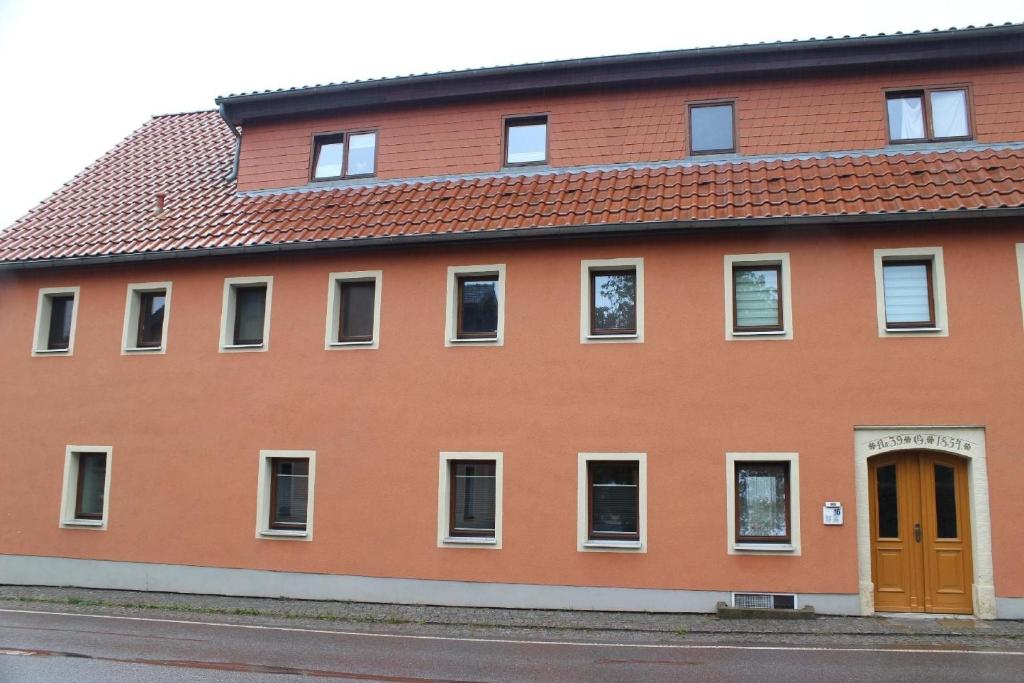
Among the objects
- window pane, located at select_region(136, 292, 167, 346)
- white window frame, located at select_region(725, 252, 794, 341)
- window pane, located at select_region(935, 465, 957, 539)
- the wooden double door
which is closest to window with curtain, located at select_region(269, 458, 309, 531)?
window pane, located at select_region(136, 292, 167, 346)

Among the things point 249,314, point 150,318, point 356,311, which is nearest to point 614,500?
point 356,311

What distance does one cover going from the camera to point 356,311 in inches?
559

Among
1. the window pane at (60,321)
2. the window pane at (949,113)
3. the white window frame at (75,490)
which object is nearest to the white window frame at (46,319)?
the window pane at (60,321)

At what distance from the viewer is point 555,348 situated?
13023 mm

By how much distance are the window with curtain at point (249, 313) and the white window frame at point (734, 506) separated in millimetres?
8163

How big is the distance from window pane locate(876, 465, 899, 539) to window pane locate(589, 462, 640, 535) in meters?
3.42

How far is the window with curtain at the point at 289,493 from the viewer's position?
13.9 meters

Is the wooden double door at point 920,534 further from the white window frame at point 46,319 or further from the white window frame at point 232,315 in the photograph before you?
the white window frame at point 46,319

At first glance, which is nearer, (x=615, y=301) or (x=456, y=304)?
(x=615, y=301)

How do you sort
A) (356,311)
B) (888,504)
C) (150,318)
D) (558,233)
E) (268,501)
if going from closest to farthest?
(888,504) → (558,233) → (268,501) → (356,311) → (150,318)

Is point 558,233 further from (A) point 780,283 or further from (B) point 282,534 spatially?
(B) point 282,534

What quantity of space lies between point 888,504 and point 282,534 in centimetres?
925

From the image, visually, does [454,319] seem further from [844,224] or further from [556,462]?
[844,224]

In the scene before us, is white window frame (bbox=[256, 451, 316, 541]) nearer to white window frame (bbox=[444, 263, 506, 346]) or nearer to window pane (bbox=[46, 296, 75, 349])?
white window frame (bbox=[444, 263, 506, 346])
